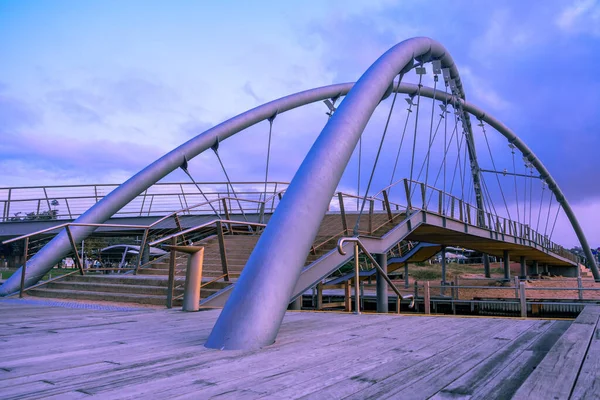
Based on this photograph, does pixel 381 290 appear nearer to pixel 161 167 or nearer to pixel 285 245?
pixel 161 167

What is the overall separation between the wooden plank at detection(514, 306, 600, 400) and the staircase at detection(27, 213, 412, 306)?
495cm

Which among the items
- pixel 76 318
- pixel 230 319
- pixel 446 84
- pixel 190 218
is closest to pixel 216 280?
pixel 76 318

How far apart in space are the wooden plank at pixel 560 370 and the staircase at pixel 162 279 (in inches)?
195

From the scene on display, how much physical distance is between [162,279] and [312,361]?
6179 mm

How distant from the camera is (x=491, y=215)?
19.4m

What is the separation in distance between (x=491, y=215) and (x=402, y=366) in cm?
1792

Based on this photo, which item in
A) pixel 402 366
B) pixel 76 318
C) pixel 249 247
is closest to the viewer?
pixel 402 366

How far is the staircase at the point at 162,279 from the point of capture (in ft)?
26.6

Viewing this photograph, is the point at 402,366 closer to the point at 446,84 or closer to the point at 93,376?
the point at 93,376

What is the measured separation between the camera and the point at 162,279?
8.70 m

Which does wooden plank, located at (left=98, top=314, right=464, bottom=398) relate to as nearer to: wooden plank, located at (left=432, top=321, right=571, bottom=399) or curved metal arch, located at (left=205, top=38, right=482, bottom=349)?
curved metal arch, located at (left=205, top=38, right=482, bottom=349)

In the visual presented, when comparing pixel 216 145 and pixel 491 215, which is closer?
pixel 216 145

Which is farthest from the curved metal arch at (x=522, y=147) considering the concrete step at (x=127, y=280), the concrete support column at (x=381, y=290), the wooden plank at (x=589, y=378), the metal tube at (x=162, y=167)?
the wooden plank at (x=589, y=378)

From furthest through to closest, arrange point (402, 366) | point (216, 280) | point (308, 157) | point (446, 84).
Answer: point (446, 84) → point (216, 280) → point (308, 157) → point (402, 366)
